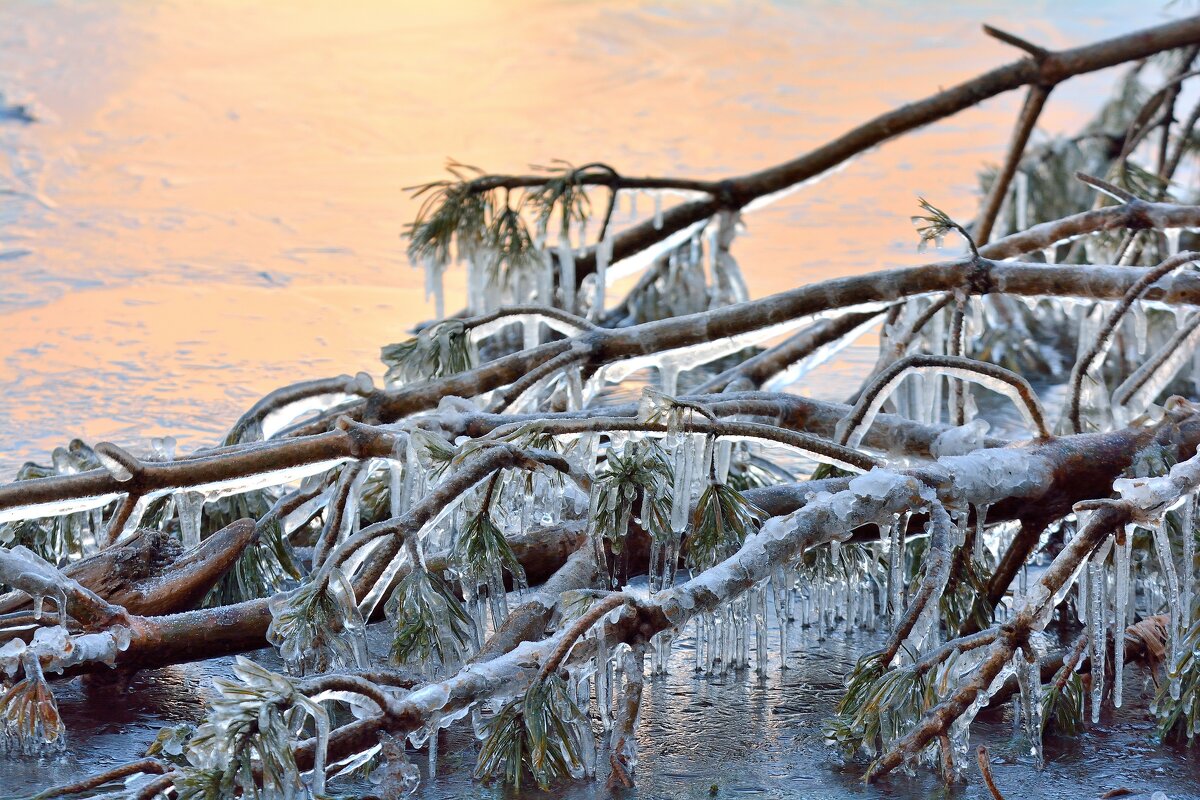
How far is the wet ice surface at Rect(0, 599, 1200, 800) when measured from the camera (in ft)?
6.29

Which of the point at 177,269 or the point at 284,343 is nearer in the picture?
the point at 284,343

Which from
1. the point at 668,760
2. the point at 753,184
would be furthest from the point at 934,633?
the point at 753,184

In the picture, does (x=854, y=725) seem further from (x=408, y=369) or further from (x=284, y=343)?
(x=284, y=343)

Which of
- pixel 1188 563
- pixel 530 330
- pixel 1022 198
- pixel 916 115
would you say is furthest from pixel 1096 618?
pixel 1022 198

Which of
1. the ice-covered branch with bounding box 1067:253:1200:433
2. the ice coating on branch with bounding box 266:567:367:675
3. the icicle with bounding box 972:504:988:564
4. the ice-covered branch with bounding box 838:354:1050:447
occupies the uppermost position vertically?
the ice-covered branch with bounding box 1067:253:1200:433

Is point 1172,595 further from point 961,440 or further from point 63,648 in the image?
point 63,648

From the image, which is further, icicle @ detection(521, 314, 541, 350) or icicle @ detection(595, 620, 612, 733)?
icicle @ detection(521, 314, 541, 350)

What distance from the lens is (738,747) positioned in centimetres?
210

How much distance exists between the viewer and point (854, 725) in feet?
6.28

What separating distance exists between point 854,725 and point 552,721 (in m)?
0.45

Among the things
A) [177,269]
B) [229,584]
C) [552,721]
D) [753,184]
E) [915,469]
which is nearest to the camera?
[552,721]

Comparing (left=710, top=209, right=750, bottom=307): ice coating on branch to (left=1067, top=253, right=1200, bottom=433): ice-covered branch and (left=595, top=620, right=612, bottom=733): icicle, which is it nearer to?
(left=1067, top=253, right=1200, bottom=433): ice-covered branch

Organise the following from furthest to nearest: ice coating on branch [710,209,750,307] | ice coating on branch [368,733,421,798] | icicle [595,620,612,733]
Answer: ice coating on branch [710,209,750,307] < icicle [595,620,612,733] < ice coating on branch [368,733,421,798]

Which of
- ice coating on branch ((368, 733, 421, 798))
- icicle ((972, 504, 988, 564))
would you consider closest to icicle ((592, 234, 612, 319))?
icicle ((972, 504, 988, 564))
